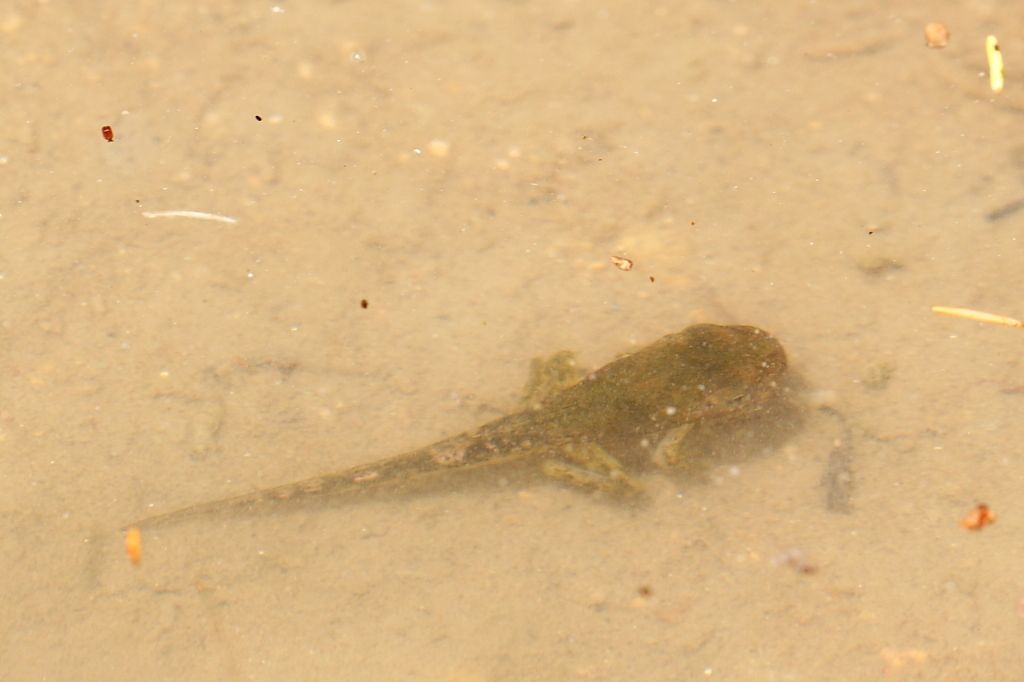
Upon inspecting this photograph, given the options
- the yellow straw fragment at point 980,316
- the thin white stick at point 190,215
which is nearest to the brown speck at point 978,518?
the yellow straw fragment at point 980,316

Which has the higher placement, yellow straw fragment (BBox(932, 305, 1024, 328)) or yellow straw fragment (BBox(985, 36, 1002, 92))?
yellow straw fragment (BBox(985, 36, 1002, 92))

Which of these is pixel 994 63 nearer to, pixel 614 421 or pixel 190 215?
pixel 614 421

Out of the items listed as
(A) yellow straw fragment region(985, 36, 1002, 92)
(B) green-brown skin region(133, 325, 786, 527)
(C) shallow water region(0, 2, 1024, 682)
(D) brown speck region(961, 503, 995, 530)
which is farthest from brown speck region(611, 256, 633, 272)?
(A) yellow straw fragment region(985, 36, 1002, 92)

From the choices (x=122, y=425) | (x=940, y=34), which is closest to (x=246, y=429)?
(x=122, y=425)

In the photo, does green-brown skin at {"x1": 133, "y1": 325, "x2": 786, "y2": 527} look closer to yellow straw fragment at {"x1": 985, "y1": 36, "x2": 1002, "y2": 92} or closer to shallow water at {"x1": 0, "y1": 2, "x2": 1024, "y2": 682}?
shallow water at {"x1": 0, "y1": 2, "x2": 1024, "y2": 682}

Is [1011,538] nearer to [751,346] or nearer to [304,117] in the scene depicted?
[751,346]
